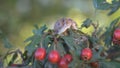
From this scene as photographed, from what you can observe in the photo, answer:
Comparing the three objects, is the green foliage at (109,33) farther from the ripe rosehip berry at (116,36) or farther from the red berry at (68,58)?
the red berry at (68,58)

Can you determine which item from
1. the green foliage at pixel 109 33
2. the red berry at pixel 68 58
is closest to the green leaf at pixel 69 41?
the red berry at pixel 68 58

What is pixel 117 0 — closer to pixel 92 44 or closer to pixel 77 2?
pixel 92 44

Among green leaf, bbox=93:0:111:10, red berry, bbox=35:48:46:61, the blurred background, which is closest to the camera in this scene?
red berry, bbox=35:48:46:61

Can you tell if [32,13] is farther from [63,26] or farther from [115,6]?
[63,26]

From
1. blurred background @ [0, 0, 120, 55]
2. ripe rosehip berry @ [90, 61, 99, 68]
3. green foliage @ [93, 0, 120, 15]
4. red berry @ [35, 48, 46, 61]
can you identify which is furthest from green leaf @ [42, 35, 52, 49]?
blurred background @ [0, 0, 120, 55]

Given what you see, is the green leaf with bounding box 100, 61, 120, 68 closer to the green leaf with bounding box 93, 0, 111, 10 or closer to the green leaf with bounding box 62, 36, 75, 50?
the green leaf with bounding box 62, 36, 75, 50

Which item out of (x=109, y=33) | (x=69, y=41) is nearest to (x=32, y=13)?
(x=109, y=33)
